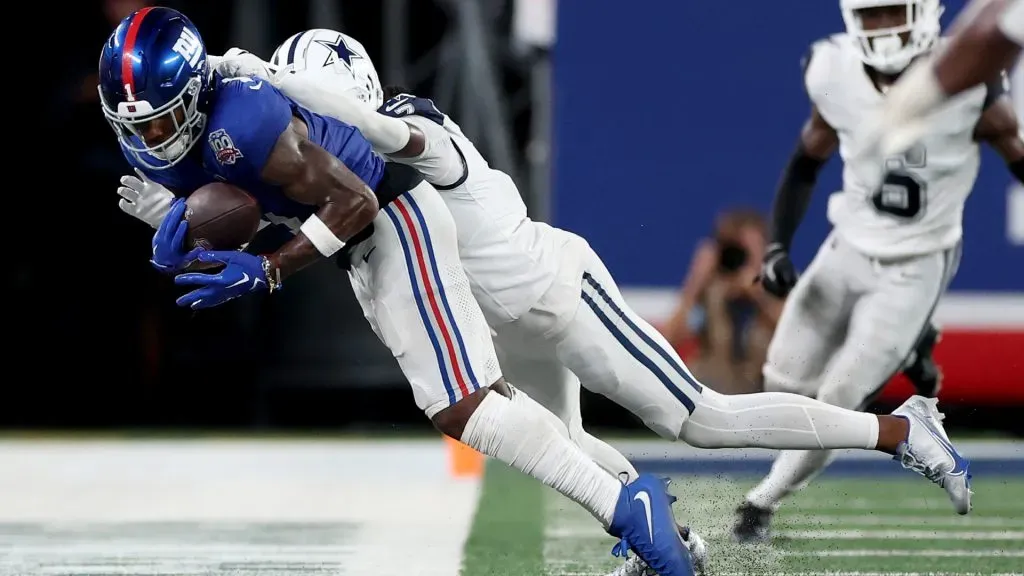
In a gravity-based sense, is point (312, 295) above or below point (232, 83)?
below

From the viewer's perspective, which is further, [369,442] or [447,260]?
[369,442]

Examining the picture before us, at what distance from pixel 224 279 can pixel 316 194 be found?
24 centimetres

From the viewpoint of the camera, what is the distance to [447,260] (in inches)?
122

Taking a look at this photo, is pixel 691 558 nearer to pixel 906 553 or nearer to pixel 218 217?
pixel 906 553

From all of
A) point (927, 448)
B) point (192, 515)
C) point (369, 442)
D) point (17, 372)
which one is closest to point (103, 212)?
point (17, 372)

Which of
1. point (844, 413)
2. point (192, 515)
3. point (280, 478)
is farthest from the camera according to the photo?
point (280, 478)

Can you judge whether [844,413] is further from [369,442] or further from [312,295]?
[312,295]

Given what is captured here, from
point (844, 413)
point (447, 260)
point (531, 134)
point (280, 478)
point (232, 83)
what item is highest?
point (232, 83)

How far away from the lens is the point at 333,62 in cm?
357

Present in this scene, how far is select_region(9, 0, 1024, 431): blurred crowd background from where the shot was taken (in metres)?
6.21

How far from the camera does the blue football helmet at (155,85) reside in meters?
2.91

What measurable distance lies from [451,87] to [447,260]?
385 centimetres

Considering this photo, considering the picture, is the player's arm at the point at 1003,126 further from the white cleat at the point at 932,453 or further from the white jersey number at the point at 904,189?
the white cleat at the point at 932,453

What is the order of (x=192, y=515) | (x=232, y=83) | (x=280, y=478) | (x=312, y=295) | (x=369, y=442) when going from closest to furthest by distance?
(x=232, y=83), (x=192, y=515), (x=280, y=478), (x=369, y=442), (x=312, y=295)
